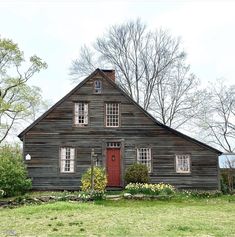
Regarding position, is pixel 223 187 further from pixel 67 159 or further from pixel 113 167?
pixel 67 159

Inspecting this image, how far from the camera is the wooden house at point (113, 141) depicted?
2716cm

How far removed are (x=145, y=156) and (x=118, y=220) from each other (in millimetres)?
12948

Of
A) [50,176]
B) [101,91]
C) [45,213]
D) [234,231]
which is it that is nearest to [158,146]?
[101,91]

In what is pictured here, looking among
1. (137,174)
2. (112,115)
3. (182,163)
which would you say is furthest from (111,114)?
(182,163)

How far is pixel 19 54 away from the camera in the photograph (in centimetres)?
3597

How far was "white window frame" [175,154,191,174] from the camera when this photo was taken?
1081 inches

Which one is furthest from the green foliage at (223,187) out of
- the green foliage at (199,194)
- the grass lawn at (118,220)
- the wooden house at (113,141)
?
the grass lawn at (118,220)

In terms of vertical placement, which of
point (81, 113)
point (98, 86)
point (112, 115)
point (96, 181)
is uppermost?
point (98, 86)

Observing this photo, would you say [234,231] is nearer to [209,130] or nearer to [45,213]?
[45,213]

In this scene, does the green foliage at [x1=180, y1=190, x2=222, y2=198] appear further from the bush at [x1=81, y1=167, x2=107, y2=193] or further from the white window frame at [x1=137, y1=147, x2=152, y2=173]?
the bush at [x1=81, y1=167, x2=107, y2=193]

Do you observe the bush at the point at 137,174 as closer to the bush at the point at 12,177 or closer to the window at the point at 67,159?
the window at the point at 67,159

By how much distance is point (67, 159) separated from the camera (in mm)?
27156

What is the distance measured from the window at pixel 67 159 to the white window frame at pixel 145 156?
13.9 feet

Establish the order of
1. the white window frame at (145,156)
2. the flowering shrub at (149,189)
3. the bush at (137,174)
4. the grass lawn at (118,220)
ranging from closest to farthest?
the grass lawn at (118,220), the flowering shrub at (149,189), the bush at (137,174), the white window frame at (145,156)
